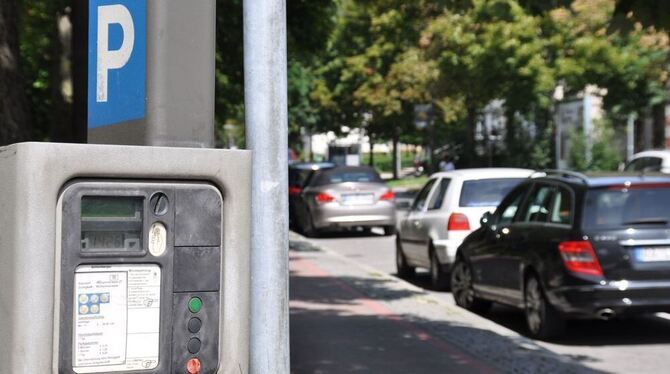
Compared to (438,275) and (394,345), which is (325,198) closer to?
(438,275)

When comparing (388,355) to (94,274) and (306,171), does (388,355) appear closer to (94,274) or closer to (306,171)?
(94,274)

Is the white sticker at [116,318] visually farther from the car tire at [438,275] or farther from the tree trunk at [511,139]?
the tree trunk at [511,139]

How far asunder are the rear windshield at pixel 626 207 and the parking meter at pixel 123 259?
738cm

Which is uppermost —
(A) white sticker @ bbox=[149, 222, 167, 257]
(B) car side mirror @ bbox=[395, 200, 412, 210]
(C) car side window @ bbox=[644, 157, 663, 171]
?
(C) car side window @ bbox=[644, 157, 663, 171]

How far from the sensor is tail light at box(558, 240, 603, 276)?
378 inches

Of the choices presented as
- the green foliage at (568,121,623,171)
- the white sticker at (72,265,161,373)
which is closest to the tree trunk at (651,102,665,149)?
the green foliage at (568,121,623,171)

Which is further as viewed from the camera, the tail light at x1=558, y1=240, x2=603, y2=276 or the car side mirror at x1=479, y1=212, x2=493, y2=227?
the car side mirror at x1=479, y1=212, x2=493, y2=227

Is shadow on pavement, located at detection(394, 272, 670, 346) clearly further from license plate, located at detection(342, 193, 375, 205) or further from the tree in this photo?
license plate, located at detection(342, 193, 375, 205)

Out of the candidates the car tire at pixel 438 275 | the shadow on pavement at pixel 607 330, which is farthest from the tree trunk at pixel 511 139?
the shadow on pavement at pixel 607 330

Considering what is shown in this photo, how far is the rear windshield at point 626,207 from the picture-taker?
9.81 metres

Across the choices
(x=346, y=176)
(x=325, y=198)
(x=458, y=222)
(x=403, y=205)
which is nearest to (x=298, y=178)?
(x=346, y=176)

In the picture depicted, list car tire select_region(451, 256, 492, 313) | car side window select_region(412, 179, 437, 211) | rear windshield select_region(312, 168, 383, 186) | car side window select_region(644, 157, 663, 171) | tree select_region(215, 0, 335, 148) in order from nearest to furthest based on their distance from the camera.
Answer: car tire select_region(451, 256, 492, 313)
car side window select_region(412, 179, 437, 211)
tree select_region(215, 0, 335, 148)
car side window select_region(644, 157, 663, 171)
rear windshield select_region(312, 168, 383, 186)

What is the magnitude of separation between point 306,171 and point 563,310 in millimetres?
18590

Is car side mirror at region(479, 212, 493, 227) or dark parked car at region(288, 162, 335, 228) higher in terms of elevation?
dark parked car at region(288, 162, 335, 228)
